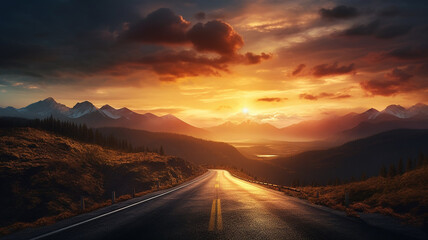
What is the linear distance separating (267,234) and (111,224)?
19.3 feet

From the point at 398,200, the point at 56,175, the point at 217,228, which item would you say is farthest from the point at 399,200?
the point at 56,175

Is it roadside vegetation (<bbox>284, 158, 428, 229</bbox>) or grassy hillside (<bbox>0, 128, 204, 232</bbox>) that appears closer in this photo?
roadside vegetation (<bbox>284, 158, 428, 229</bbox>)

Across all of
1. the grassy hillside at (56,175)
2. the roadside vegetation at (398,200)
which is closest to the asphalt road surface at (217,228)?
the roadside vegetation at (398,200)

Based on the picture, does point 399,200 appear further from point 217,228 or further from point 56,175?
Result: point 56,175

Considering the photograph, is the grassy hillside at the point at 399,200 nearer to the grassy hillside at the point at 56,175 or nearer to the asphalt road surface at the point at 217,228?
the asphalt road surface at the point at 217,228

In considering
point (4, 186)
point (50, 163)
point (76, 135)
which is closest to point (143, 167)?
point (50, 163)

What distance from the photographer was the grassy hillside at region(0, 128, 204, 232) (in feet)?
156

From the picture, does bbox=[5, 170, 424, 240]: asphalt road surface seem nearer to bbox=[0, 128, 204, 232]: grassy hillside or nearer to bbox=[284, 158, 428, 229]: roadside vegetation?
bbox=[284, 158, 428, 229]: roadside vegetation

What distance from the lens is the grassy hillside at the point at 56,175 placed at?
47406 mm

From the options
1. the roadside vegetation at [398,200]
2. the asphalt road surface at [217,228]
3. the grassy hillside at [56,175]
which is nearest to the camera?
the asphalt road surface at [217,228]

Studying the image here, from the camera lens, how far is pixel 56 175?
57156 millimetres

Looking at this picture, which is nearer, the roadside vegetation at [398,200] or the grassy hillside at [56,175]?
the roadside vegetation at [398,200]

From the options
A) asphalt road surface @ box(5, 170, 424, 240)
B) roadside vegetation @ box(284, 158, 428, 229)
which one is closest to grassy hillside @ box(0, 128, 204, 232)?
asphalt road surface @ box(5, 170, 424, 240)

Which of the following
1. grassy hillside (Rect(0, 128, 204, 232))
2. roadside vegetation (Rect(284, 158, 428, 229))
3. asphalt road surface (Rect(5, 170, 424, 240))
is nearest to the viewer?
asphalt road surface (Rect(5, 170, 424, 240))
